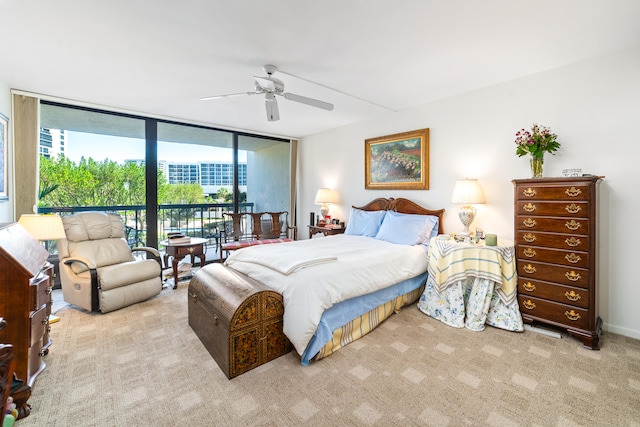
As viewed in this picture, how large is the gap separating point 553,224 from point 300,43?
276 centimetres

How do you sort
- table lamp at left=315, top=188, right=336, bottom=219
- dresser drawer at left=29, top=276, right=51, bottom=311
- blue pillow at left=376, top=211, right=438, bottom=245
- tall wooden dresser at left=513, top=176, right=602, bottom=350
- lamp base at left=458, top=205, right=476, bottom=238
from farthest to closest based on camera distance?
table lamp at left=315, top=188, right=336, bottom=219
blue pillow at left=376, top=211, right=438, bottom=245
lamp base at left=458, top=205, right=476, bottom=238
tall wooden dresser at left=513, top=176, right=602, bottom=350
dresser drawer at left=29, top=276, right=51, bottom=311

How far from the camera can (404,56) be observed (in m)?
2.65

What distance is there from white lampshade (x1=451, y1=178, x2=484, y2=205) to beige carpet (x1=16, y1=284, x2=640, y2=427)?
141 centimetres

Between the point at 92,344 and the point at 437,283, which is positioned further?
the point at 437,283

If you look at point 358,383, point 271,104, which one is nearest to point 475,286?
point 358,383

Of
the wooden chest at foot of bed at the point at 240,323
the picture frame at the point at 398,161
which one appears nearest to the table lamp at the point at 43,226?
the wooden chest at foot of bed at the point at 240,323

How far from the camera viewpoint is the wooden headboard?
3887mm

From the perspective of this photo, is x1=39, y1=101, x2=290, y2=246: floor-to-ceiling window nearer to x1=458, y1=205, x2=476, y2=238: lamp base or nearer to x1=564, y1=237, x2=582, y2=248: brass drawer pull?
x1=458, y1=205, x2=476, y2=238: lamp base

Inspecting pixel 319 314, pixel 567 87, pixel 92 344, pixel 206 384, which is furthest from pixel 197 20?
pixel 567 87

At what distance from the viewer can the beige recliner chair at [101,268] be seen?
307 cm

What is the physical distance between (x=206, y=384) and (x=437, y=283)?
2348 mm

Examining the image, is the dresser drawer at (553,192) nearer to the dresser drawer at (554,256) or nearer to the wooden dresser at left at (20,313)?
the dresser drawer at (554,256)

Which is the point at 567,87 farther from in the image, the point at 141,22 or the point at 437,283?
the point at 141,22

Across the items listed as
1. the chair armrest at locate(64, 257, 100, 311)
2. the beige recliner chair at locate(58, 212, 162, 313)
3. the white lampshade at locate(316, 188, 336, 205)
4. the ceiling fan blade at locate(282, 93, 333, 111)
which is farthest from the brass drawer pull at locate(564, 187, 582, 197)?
the chair armrest at locate(64, 257, 100, 311)
